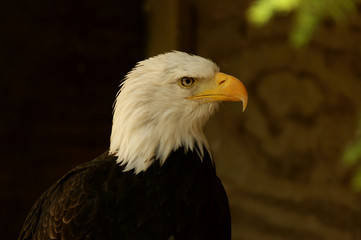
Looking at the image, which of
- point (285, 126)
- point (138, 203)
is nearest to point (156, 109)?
point (138, 203)

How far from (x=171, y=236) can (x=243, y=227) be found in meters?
2.00

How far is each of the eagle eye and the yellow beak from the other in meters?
0.04

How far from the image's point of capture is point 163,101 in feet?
6.00

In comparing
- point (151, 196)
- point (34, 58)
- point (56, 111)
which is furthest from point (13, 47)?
point (151, 196)

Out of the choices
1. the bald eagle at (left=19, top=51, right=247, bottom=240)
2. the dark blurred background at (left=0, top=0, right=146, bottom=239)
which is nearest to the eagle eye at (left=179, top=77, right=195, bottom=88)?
the bald eagle at (left=19, top=51, right=247, bottom=240)

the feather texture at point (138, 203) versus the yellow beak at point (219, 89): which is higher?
the yellow beak at point (219, 89)

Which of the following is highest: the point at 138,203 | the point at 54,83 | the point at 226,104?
the point at 54,83

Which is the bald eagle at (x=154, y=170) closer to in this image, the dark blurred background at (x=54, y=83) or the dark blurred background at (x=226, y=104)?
the dark blurred background at (x=226, y=104)

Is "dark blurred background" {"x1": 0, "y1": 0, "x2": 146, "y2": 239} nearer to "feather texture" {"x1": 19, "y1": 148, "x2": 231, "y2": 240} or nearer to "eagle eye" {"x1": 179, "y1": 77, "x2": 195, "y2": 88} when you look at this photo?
"feather texture" {"x1": 19, "y1": 148, "x2": 231, "y2": 240}

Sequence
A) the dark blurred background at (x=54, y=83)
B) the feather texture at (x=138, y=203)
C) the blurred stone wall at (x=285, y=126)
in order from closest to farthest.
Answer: the feather texture at (x=138, y=203)
the blurred stone wall at (x=285, y=126)
the dark blurred background at (x=54, y=83)

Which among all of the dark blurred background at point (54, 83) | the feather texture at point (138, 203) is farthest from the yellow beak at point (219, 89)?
the dark blurred background at point (54, 83)

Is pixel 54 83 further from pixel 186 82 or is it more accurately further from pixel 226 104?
pixel 186 82

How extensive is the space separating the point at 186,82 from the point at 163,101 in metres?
0.10

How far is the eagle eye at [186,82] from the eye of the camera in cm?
183
